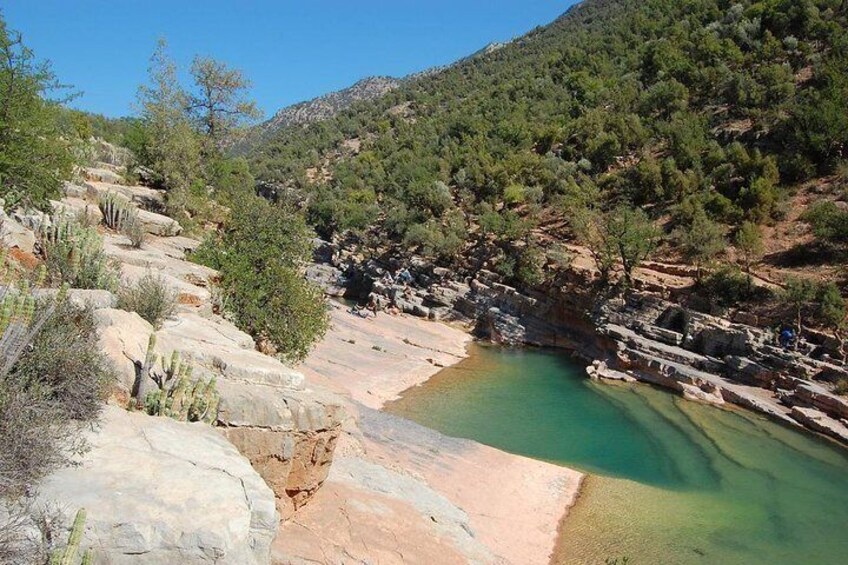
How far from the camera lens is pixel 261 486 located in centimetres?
581

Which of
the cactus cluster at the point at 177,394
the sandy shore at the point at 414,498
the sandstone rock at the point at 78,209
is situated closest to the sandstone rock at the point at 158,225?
the sandstone rock at the point at 78,209

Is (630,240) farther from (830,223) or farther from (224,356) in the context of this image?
(224,356)

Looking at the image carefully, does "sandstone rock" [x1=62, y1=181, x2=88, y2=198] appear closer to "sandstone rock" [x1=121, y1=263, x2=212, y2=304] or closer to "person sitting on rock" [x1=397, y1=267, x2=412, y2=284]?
"sandstone rock" [x1=121, y1=263, x2=212, y2=304]

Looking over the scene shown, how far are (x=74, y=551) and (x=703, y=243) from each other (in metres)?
33.9

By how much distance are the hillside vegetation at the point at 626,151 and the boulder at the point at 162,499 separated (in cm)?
3077

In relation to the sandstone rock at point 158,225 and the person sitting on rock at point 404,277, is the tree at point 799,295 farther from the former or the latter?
the sandstone rock at point 158,225

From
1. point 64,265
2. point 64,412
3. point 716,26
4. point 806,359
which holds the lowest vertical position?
point 806,359

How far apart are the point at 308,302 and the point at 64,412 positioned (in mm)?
11771

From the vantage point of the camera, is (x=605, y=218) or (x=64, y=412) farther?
(x=605, y=218)

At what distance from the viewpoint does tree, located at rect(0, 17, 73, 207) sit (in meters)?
14.1

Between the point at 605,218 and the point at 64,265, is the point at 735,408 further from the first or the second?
the point at 64,265

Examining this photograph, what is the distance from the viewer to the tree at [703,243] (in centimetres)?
3188

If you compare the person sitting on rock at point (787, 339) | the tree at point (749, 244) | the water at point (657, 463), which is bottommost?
the water at point (657, 463)

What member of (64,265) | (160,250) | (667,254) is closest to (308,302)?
(160,250)
